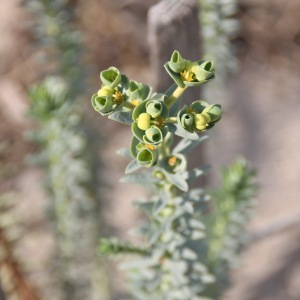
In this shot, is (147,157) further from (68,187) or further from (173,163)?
(68,187)

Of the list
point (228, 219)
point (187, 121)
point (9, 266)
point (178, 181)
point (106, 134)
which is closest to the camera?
point (187, 121)

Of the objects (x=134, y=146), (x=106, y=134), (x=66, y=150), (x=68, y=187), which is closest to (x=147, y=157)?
(x=134, y=146)

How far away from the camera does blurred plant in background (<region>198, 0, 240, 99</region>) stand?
5.60 ft

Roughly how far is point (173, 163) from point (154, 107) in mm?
239

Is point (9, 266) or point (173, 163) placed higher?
point (173, 163)

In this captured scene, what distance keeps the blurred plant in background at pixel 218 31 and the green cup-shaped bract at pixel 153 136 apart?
974 millimetres

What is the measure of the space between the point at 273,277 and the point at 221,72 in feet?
3.72

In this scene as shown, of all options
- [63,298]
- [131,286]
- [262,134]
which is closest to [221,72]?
[131,286]

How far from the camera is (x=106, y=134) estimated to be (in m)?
2.47

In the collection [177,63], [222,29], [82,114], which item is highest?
[222,29]

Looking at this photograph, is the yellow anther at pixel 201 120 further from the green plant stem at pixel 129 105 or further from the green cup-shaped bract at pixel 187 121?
the green plant stem at pixel 129 105

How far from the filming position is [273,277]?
255cm

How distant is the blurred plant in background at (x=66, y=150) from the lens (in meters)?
1.60

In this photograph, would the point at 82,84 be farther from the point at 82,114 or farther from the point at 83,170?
the point at 83,170
